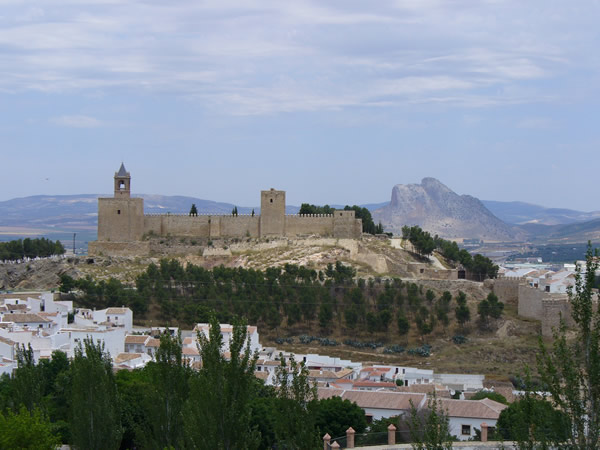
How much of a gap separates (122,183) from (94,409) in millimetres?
36461

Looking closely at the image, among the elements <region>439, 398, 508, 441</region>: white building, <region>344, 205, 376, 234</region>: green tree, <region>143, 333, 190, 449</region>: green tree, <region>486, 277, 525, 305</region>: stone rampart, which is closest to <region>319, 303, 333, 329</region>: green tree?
<region>486, 277, 525, 305</region>: stone rampart

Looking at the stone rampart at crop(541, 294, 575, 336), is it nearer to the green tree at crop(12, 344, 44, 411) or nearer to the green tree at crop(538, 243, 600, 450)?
the green tree at crop(12, 344, 44, 411)

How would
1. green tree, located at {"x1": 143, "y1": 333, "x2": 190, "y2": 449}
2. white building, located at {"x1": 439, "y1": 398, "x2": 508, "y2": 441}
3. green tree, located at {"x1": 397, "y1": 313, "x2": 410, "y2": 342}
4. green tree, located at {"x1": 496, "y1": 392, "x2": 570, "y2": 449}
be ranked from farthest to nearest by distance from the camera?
green tree, located at {"x1": 397, "y1": 313, "x2": 410, "y2": 342} → white building, located at {"x1": 439, "y1": 398, "x2": 508, "y2": 441} → green tree, located at {"x1": 143, "y1": 333, "x2": 190, "y2": 449} → green tree, located at {"x1": 496, "y1": 392, "x2": 570, "y2": 449}

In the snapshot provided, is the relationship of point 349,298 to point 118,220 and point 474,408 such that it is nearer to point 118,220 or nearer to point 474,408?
point 118,220

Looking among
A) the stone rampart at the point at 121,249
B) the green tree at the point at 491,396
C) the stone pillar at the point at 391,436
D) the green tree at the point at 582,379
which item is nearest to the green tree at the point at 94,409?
the stone pillar at the point at 391,436

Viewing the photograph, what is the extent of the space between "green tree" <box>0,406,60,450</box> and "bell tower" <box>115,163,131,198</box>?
3572 cm

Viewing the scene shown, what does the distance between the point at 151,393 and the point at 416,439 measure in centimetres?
639

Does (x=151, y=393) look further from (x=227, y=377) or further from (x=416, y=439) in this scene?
(x=416, y=439)

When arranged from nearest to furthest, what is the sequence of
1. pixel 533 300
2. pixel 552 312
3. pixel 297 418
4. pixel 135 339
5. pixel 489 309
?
1. pixel 297 418
2. pixel 135 339
3. pixel 552 312
4. pixel 533 300
5. pixel 489 309

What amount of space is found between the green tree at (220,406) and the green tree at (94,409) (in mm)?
3166

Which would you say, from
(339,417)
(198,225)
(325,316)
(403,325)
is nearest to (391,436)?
(339,417)

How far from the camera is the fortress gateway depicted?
51.9 m

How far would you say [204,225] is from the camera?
54031mm

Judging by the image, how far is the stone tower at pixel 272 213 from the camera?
171 feet
